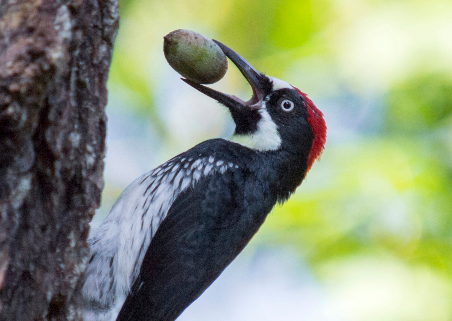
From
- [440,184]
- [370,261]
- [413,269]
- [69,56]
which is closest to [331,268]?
[370,261]

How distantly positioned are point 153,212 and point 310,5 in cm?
414

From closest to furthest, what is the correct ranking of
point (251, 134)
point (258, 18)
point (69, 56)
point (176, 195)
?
point (69, 56)
point (176, 195)
point (251, 134)
point (258, 18)

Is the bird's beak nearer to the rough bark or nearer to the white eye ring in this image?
the white eye ring

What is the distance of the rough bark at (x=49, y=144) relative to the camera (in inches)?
66.8

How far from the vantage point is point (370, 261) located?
5496 millimetres

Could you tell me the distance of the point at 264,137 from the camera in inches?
144

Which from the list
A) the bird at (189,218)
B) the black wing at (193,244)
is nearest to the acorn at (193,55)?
the bird at (189,218)

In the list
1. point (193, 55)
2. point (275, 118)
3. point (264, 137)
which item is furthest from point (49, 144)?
point (275, 118)

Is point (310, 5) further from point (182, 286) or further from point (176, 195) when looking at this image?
point (182, 286)

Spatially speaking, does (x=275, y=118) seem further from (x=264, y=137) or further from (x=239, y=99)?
(x=239, y=99)

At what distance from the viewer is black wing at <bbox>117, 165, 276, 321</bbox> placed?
2920 mm

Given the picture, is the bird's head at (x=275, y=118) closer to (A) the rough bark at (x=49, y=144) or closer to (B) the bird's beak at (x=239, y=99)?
(B) the bird's beak at (x=239, y=99)

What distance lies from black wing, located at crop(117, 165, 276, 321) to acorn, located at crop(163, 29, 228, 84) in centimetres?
66

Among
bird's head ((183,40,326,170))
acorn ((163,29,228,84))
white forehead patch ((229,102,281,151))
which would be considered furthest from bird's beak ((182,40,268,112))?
acorn ((163,29,228,84))
